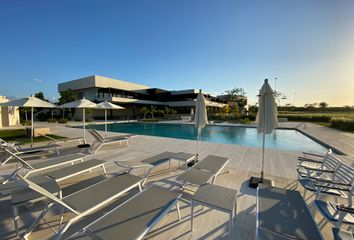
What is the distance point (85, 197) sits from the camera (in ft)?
7.46

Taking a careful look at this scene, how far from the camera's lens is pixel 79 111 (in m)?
32.6

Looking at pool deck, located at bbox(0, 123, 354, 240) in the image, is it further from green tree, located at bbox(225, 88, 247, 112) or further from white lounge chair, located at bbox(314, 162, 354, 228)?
green tree, located at bbox(225, 88, 247, 112)

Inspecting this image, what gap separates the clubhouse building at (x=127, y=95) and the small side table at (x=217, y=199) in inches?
1170

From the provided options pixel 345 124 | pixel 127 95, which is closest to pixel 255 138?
pixel 345 124

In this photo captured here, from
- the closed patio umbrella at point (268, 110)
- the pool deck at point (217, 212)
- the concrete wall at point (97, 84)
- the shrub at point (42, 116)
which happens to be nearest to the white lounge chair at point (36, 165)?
the pool deck at point (217, 212)

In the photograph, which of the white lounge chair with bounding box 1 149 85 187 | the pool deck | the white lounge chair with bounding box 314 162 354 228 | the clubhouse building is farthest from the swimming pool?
the clubhouse building

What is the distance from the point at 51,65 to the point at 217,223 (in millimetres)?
25606

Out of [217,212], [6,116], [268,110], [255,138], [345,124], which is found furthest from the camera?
[6,116]

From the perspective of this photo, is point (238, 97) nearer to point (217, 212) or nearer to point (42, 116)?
point (217, 212)

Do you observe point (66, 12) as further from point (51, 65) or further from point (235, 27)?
point (51, 65)

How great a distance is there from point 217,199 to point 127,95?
36.4 metres

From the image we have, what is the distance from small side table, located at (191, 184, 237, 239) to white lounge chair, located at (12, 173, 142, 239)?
43.7 inches

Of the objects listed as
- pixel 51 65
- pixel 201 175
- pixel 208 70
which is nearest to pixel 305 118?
pixel 208 70

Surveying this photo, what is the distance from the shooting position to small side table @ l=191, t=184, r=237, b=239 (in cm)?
198
